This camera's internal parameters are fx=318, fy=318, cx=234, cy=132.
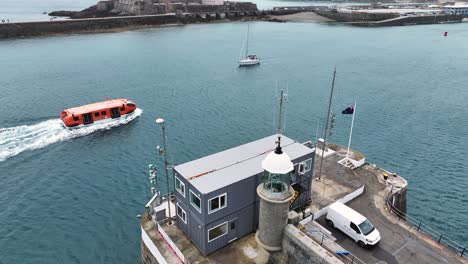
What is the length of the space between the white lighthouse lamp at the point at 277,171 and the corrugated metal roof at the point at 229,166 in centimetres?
232

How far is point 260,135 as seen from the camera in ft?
205

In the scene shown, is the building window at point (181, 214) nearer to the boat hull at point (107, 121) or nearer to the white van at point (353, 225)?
the white van at point (353, 225)

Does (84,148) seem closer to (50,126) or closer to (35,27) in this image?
(50,126)

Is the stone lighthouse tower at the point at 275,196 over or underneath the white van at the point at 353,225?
over

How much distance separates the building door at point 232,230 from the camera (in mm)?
27438

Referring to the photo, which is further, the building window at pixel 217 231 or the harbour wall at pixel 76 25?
the harbour wall at pixel 76 25

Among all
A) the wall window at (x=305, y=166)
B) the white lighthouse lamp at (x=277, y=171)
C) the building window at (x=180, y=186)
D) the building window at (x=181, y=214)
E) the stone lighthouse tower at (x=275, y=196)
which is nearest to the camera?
the white lighthouse lamp at (x=277, y=171)

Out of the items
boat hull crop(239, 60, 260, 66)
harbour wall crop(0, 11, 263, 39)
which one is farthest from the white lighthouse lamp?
harbour wall crop(0, 11, 263, 39)

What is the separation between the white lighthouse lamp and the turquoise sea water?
19.0m

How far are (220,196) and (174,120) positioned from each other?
4557 cm

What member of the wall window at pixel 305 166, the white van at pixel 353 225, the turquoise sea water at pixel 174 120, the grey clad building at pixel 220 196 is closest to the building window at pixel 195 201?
the grey clad building at pixel 220 196

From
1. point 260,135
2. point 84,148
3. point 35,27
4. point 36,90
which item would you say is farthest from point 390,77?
point 35,27

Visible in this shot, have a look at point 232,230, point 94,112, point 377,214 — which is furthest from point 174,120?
point 377,214

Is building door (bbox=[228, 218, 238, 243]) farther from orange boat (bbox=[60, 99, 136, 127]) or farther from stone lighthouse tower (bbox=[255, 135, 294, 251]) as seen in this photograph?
orange boat (bbox=[60, 99, 136, 127])
